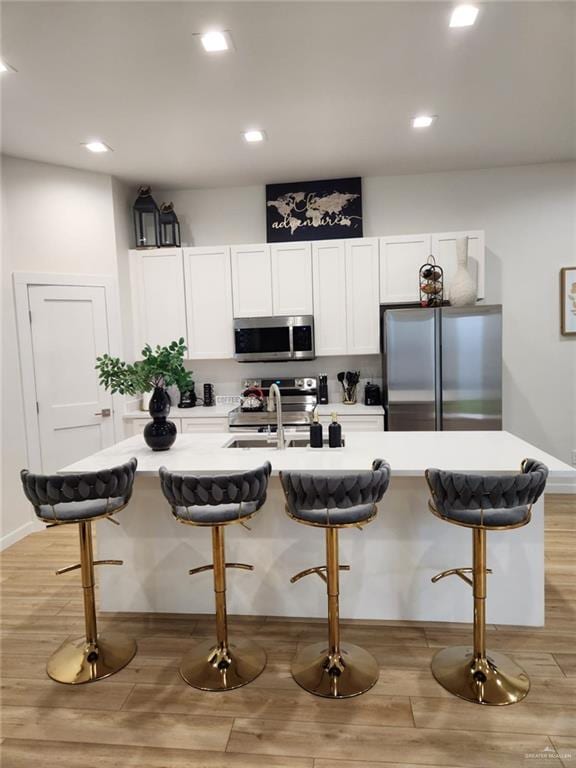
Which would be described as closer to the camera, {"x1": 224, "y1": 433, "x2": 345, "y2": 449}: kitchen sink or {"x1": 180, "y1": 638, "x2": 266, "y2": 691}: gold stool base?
{"x1": 180, "y1": 638, "x2": 266, "y2": 691}: gold stool base

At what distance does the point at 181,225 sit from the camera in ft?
16.1

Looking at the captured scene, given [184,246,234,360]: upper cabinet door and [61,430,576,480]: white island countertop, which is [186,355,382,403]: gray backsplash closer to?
[184,246,234,360]: upper cabinet door

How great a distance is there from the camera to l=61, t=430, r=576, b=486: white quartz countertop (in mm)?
2264

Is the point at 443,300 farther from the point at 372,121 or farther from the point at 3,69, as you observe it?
the point at 3,69

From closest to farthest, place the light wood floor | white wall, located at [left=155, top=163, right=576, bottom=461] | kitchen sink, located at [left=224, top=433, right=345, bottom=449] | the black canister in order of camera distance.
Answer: the light wood floor
kitchen sink, located at [left=224, top=433, right=345, bottom=449]
white wall, located at [left=155, top=163, right=576, bottom=461]
the black canister

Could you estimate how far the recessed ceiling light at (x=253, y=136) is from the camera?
3495mm

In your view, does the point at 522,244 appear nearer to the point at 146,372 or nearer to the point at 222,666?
the point at 146,372

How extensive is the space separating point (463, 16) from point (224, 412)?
3.28 meters

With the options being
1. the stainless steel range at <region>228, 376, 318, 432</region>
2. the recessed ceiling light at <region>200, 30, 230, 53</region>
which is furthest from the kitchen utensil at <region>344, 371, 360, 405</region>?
the recessed ceiling light at <region>200, 30, 230, 53</region>

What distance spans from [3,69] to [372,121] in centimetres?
225

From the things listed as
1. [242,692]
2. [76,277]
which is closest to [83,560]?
[242,692]

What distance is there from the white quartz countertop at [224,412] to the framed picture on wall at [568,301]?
1.93m

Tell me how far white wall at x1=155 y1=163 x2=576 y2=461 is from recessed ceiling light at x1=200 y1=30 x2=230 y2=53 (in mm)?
2475

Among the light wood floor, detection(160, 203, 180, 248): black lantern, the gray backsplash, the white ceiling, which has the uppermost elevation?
the white ceiling
